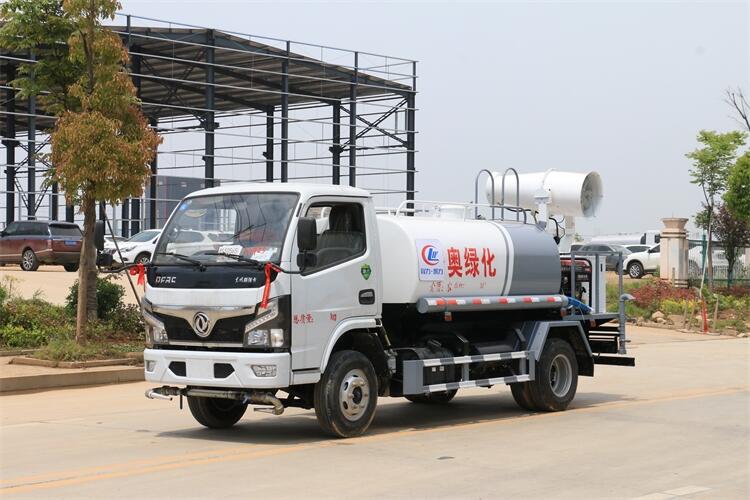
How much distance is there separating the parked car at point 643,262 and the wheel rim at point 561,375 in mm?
34025

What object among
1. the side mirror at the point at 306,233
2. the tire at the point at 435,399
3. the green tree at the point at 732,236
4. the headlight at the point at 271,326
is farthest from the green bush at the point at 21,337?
the green tree at the point at 732,236

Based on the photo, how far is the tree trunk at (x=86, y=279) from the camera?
1841 centimetres

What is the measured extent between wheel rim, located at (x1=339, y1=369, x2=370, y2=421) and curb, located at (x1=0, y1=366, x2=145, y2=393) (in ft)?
21.6

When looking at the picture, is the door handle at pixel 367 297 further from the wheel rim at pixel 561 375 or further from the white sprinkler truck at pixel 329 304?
the wheel rim at pixel 561 375

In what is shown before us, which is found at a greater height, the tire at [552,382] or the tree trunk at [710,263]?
the tree trunk at [710,263]

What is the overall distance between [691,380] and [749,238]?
25.1m

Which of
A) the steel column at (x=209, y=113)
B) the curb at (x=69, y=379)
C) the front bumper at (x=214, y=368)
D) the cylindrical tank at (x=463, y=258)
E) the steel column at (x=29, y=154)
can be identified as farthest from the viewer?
the steel column at (x=209, y=113)

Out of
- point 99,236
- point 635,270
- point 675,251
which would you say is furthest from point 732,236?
point 99,236

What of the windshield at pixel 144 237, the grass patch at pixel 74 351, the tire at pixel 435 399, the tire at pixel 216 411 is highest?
the windshield at pixel 144 237

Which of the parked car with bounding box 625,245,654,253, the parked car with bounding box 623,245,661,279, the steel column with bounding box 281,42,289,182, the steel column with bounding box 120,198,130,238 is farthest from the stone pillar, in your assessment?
the steel column with bounding box 120,198,130,238

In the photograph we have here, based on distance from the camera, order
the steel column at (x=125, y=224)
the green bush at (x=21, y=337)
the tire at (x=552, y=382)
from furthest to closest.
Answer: the steel column at (x=125, y=224) < the green bush at (x=21, y=337) < the tire at (x=552, y=382)

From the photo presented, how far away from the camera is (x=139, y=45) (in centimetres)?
4441

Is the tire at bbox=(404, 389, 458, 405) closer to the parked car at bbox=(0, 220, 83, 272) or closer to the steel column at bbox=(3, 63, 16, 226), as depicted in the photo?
A: the parked car at bbox=(0, 220, 83, 272)

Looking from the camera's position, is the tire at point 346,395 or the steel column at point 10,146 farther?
the steel column at point 10,146
